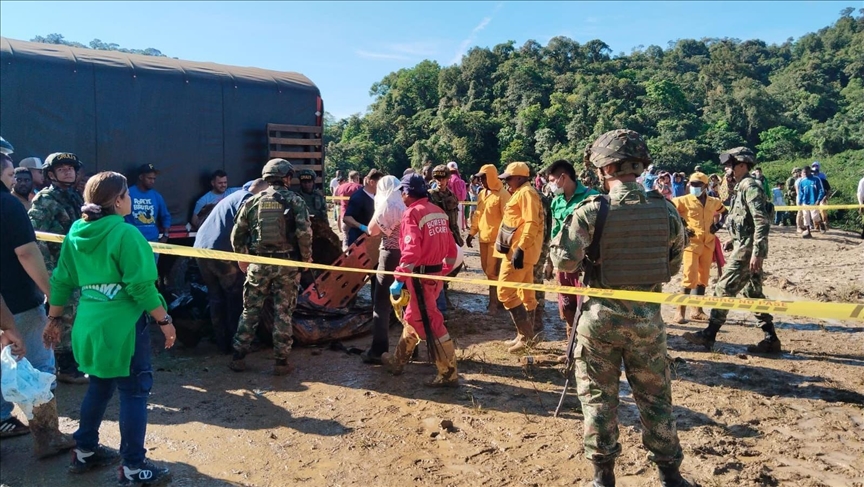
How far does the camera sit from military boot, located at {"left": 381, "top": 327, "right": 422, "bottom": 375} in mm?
5387

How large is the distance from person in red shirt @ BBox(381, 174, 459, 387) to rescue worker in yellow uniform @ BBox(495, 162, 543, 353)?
974 millimetres

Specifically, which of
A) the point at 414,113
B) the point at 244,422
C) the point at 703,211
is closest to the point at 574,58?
the point at 414,113

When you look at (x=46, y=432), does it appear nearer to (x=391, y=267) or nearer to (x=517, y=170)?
(x=391, y=267)

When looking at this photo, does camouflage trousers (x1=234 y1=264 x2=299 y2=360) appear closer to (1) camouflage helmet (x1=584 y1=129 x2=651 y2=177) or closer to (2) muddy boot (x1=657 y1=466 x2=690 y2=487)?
(1) camouflage helmet (x1=584 y1=129 x2=651 y2=177)

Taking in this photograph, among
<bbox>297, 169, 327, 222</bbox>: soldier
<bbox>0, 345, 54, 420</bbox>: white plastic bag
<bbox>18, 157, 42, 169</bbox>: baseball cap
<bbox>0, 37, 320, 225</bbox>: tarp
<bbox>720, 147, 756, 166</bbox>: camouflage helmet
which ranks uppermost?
<bbox>0, 37, 320, 225</bbox>: tarp

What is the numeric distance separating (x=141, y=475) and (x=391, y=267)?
2936mm

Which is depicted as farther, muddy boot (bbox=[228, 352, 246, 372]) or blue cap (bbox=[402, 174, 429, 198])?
muddy boot (bbox=[228, 352, 246, 372])

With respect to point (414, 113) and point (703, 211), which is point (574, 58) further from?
point (703, 211)

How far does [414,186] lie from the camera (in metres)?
5.11

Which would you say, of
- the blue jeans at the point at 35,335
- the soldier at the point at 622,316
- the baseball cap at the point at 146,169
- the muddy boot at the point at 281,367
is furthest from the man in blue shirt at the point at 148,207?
the soldier at the point at 622,316

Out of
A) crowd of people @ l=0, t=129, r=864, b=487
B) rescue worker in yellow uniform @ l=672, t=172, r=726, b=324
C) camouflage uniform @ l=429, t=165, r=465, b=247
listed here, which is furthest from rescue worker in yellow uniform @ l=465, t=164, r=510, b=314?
rescue worker in yellow uniform @ l=672, t=172, r=726, b=324

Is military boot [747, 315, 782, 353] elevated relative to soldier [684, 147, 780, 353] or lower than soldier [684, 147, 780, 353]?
lower

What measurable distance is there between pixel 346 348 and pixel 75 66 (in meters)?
4.46

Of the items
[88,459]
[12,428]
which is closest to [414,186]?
[88,459]
